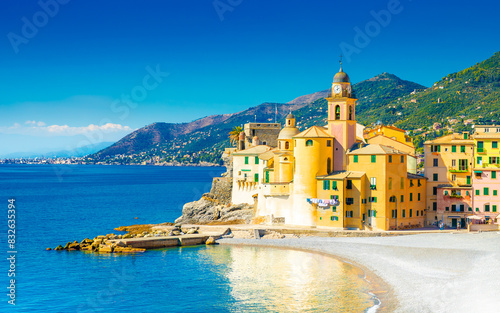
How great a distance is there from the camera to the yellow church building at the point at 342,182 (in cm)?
6050

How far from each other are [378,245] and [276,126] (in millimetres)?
37506

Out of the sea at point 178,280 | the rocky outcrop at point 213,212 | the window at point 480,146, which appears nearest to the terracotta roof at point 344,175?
the sea at point 178,280

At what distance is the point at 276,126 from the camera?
88.7m

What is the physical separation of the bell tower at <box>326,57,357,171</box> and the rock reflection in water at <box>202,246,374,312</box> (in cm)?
1327

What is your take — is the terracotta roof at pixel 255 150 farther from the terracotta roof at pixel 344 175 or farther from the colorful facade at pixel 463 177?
the colorful facade at pixel 463 177

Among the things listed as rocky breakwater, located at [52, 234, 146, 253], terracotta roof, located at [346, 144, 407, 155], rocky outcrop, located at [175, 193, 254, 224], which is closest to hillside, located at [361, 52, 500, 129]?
rocky outcrop, located at [175, 193, 254, 224]

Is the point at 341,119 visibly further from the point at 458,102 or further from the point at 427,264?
the point at 458,102

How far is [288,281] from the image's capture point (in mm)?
44438

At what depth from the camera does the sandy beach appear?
35562 mm

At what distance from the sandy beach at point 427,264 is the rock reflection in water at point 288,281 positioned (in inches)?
75.8

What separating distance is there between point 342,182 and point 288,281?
18.9 m

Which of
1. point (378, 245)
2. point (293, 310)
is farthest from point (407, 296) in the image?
point (378, 245)

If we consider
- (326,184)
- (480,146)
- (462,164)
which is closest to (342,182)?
(326,184)

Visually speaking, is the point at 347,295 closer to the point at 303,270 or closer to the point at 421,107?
the point at 303,270
